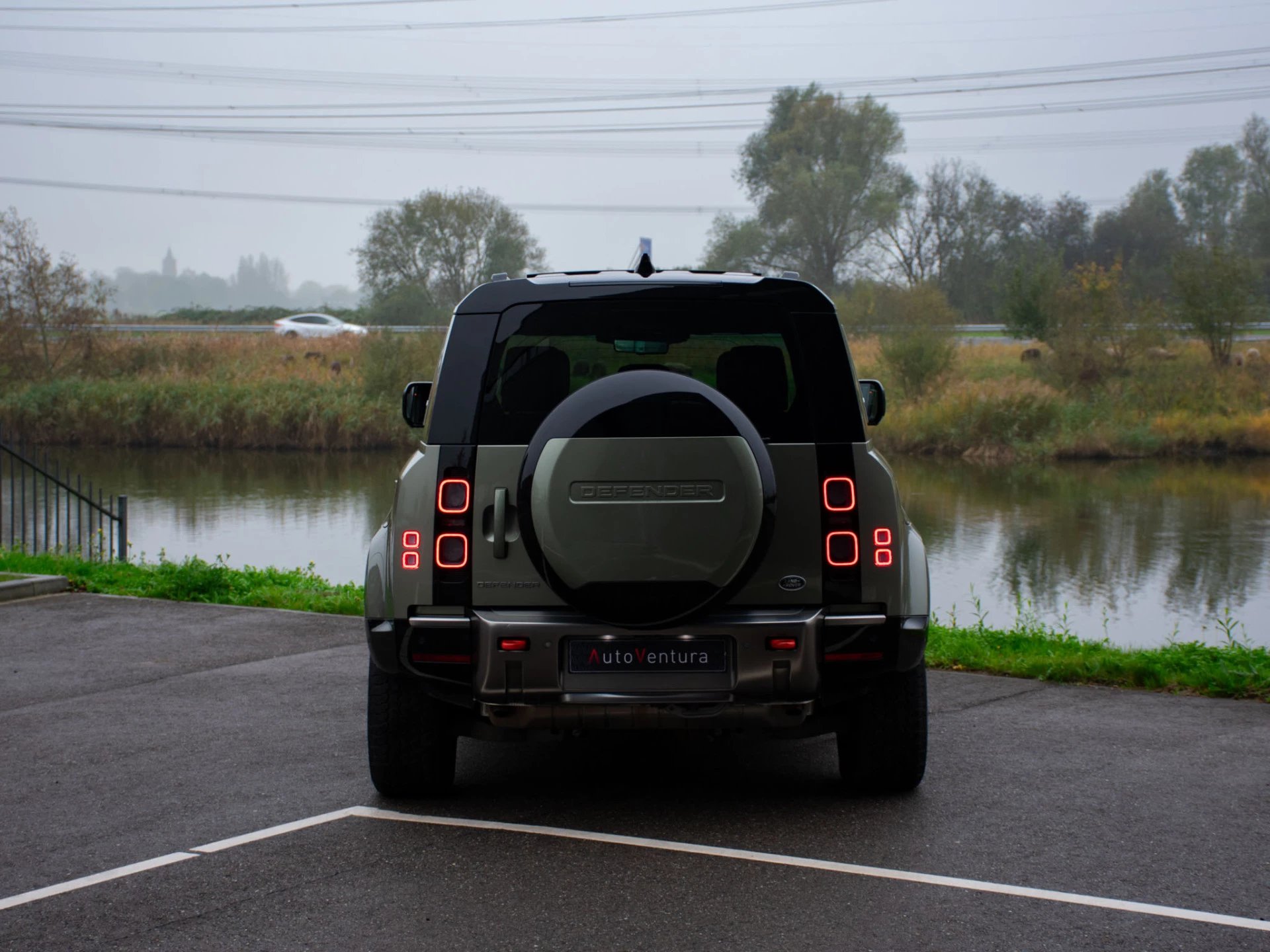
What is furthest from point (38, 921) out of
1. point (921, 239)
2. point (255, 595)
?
point (921, 239)

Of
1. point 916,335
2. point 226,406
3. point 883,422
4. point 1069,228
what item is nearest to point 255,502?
point 226,406

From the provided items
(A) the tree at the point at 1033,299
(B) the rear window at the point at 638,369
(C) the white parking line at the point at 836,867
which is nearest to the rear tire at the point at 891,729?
(C) the white parking line at the point at 836,867

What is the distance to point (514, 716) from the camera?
4.55 metres

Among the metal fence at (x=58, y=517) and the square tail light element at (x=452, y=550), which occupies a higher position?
the square tail light element at (x=452, y=550)

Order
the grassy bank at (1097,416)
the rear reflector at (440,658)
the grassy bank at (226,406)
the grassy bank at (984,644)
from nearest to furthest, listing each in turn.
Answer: the rear reflector at (440,658) < the grassy bank at (984,644) < the grassy bank at (1097,416) < the grassy bank at (226,406)

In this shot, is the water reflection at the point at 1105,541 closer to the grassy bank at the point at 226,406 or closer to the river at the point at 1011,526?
the river at the point at 1011,526

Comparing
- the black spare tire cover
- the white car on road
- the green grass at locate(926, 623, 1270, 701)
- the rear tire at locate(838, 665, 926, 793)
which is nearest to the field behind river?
the white car on road

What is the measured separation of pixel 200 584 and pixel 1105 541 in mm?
14504

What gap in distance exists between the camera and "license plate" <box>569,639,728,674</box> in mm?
4426

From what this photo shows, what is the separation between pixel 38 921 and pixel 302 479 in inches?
1000

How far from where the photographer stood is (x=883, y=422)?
3609 cm

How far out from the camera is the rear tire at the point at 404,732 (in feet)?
15.9

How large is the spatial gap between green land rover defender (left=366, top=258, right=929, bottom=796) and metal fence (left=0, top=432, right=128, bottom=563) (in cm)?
833

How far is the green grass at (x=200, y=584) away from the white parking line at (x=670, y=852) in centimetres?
508
